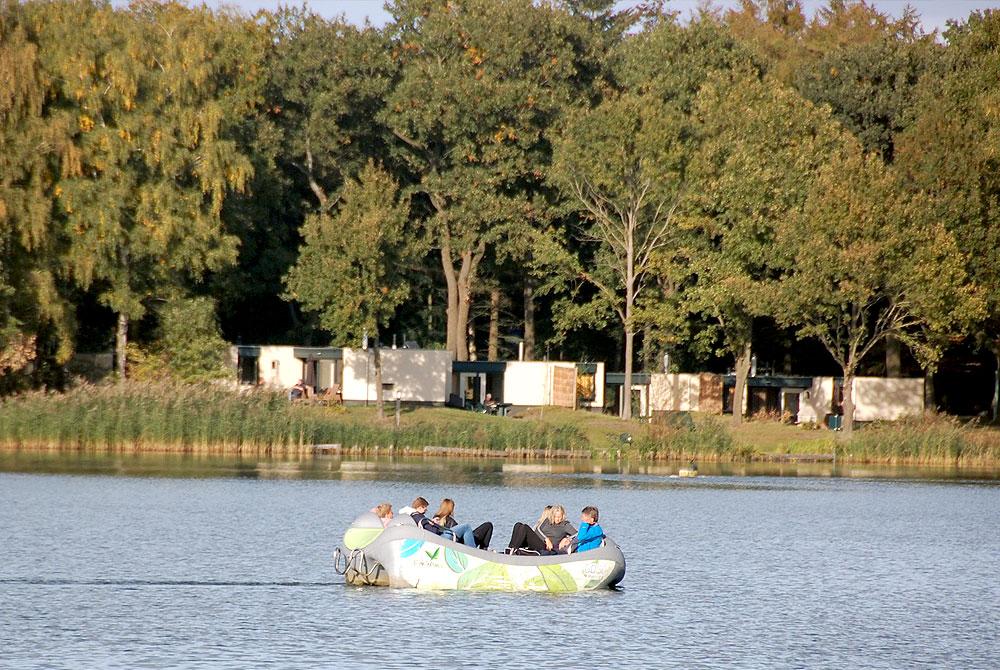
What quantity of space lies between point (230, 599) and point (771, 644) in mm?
9197

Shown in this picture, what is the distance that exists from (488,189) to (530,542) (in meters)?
49.6

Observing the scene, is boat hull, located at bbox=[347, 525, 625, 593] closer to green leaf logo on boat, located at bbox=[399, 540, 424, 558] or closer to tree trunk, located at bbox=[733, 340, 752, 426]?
green leaf logo on boat, located at bbox=[399, 540, 424, 558]

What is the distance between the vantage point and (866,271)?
65.4 meters

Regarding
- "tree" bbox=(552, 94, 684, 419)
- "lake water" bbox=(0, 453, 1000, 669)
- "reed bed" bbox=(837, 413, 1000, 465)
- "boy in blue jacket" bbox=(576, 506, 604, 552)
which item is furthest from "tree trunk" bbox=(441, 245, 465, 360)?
"boy in blue jacket" bbox=(576, 506, 604, 552)

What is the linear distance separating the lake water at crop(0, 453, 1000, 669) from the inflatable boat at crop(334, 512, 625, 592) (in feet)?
0.97

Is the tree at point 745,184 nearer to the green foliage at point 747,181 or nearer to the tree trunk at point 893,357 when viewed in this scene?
the green foliage at point 747,181

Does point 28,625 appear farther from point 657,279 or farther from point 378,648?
point 657,279

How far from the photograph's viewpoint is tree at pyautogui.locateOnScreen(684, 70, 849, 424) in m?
68.8

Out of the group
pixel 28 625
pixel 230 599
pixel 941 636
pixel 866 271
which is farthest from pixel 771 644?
pixel 866 271

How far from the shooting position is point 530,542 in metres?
28.7

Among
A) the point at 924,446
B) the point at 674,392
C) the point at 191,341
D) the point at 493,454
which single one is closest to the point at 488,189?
the point at 674,392

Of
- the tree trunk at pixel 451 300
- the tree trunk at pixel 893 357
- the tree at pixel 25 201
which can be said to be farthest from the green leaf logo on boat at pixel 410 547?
the tree trunk at pixel 893 357

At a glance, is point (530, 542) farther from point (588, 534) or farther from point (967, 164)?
point (967, 164)

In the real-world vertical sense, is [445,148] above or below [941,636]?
above
